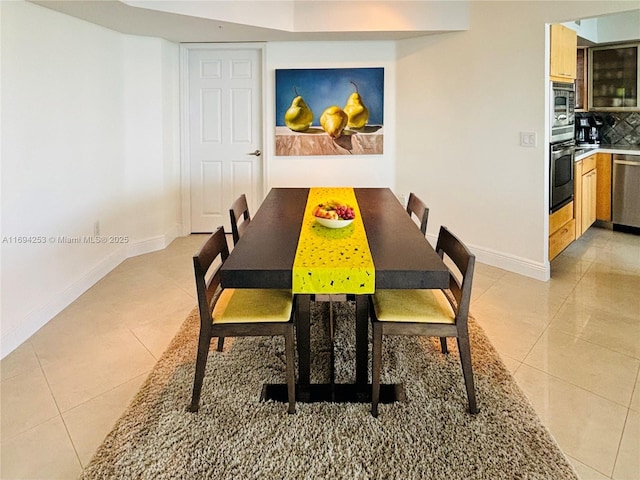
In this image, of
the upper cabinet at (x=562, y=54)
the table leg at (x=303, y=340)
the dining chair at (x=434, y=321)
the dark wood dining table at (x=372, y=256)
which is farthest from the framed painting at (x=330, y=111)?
the table leg at (x=303, y=340)

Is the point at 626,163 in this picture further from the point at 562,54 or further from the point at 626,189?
the point at 562,54

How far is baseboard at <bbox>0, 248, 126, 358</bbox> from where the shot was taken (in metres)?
2.62

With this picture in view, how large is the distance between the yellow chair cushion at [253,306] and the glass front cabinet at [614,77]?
15.1ft

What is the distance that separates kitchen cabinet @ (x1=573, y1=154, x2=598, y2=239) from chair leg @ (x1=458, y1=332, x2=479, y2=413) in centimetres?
303

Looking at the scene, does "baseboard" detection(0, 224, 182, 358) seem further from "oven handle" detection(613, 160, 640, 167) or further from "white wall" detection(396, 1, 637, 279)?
"oven handle" detection(613, 160, 640, 167)

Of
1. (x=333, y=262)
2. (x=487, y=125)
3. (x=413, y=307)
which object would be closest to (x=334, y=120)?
(x=487, y=125)

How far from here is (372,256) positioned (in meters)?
1.84

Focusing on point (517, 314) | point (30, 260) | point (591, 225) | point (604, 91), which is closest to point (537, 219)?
point (517, 314)

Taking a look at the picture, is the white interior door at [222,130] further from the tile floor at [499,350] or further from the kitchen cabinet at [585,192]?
the kitchen cabinet at [585,192]

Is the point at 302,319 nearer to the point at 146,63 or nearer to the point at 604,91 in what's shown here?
the point at 146,63

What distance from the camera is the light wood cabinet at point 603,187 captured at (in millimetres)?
4812

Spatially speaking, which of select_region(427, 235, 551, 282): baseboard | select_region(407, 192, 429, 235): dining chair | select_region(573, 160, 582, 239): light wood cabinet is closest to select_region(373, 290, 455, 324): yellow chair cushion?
select_region(407, 192, 429, 235): dining chair

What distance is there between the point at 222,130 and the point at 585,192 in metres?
3.86

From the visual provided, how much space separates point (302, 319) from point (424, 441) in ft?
2.25
